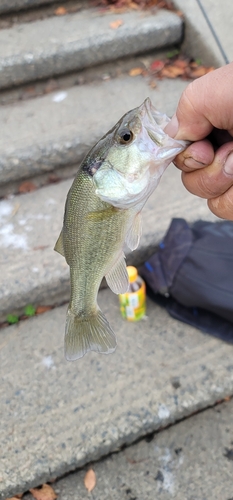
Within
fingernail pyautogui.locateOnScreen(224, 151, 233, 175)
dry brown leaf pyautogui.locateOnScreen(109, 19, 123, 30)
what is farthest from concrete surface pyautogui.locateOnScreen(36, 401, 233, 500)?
dry brown leaf pyautogui.locateOnScreen(109, 19, 123, 30)

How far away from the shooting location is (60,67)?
311 centimetres

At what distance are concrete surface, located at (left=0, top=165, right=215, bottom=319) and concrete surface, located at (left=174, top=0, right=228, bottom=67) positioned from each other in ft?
3.32

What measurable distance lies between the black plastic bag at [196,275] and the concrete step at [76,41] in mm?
1478

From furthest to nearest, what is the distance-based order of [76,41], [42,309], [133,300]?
[76,41] < [42,309] < [133,300]

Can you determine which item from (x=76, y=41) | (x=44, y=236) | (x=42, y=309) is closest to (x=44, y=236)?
(x=44, y=236)

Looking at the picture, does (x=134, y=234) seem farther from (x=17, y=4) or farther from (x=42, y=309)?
(x=17, y=4)

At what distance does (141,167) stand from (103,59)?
2252 mm

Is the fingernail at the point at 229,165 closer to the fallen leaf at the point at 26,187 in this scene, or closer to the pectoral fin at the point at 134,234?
the pectoral fin at the point at 134,234

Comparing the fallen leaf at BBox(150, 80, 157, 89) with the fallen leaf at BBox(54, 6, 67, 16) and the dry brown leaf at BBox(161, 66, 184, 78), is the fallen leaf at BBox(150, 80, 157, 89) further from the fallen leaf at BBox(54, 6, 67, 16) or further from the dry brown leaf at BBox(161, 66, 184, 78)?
the fallen leaf at BBox(54, 6, 67, 16)

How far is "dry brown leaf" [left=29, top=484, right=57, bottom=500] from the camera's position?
74.2 inches

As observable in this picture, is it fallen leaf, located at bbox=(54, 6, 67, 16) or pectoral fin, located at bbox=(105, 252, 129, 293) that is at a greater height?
fallen leaf, located at bbox=(54, 6, 67, 16)

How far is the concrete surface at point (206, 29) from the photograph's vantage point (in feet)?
10.6

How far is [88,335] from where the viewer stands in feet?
4.87

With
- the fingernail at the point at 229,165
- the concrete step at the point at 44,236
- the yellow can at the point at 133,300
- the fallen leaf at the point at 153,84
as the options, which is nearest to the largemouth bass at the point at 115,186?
the fingernail at the point at 229,165
